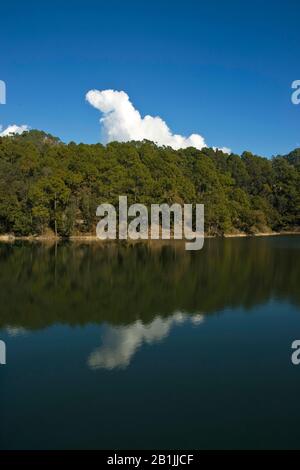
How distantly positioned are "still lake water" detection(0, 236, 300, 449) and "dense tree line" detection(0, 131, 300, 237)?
28.4 meters

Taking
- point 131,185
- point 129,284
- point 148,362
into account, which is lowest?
point 148,362

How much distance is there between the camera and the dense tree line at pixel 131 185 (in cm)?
5519

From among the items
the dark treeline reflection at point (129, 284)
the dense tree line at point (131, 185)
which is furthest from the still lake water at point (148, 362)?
the dense tree line at point (131, 185)

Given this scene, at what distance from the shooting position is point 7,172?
58312 mm

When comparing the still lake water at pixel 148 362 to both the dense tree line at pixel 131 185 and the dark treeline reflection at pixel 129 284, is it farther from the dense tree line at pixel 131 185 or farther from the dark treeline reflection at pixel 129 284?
the dense tree line at pixel 131 185

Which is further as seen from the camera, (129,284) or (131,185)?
(131,185)

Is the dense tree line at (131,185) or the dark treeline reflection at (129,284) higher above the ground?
the dense tree line at (131,185)

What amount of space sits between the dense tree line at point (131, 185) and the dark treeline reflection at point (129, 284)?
1527 cm

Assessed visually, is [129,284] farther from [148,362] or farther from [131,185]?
[131,185]

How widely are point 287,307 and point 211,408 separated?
1192cm

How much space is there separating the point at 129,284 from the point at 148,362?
41.2 feet

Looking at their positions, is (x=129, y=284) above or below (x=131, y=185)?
below

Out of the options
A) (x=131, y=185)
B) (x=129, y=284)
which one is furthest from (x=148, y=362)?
(x=131, y=185)

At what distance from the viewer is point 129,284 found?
83.8 ft
